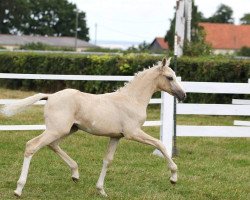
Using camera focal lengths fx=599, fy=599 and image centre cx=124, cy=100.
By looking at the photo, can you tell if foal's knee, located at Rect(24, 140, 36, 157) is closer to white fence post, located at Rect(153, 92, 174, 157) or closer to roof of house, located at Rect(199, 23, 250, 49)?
white fence post, located at Rect(153, 92, 174, 157)

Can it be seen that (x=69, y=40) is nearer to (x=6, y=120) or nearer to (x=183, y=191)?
(x=6, y=120)

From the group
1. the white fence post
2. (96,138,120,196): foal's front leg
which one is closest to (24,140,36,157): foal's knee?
(96,138,120,196): foal's front leg

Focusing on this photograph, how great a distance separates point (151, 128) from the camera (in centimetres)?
1470

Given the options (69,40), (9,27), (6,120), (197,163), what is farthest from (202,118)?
(9,27)

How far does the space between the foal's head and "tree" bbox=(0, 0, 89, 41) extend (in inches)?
3256

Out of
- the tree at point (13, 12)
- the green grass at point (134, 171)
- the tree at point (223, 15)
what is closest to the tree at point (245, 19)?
the tree at point (223, 15)

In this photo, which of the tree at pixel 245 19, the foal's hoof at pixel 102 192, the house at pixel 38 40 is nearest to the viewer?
the foal's hoof at pixel 102 192

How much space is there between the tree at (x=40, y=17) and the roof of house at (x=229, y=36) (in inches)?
850

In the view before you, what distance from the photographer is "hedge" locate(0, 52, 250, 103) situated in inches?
710

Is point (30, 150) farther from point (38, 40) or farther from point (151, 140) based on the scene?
point (38, 40)

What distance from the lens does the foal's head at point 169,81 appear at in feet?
25.3

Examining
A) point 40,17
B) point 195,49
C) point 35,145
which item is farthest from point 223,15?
point 35,145

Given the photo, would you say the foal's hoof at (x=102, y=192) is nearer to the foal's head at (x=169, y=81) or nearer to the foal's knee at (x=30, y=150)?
the foal's knee at (x=30, y=150)

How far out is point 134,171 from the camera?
9.25 meters
